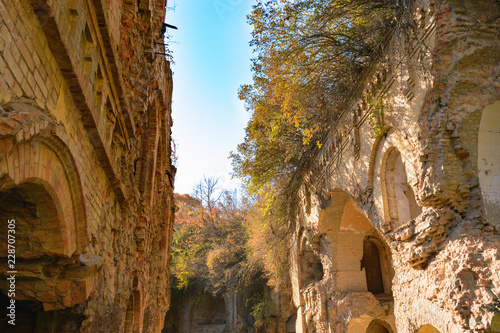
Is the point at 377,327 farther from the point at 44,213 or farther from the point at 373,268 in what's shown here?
the point at 44,213

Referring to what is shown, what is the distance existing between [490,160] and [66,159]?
5.71m

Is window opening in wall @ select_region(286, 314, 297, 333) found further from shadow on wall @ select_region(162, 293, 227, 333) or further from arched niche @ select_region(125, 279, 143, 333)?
arched niche @ select_region(125, 279, 143, 333)

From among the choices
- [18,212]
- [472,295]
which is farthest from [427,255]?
[18,212]

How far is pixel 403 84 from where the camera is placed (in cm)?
725

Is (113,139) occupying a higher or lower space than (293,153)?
lower

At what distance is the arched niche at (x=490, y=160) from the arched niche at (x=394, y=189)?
6.09ft

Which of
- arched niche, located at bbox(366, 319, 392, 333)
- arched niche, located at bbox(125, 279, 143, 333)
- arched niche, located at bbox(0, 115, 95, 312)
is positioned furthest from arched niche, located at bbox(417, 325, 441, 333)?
arched niche, located at bbox(366, 319, 392, 333)

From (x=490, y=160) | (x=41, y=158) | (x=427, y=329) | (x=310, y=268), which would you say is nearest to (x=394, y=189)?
(x=490, y=160)

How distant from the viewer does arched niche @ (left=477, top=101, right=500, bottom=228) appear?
578 cm

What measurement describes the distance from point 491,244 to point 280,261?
11.4 meters

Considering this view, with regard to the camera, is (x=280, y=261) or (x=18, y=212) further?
(x=280, y=261)

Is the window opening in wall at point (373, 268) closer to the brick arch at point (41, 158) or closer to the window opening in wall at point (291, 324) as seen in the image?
the window opening in wall at point (291, 324)

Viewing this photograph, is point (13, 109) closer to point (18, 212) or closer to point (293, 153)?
A: point (18, 212)

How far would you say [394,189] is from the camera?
817cm
